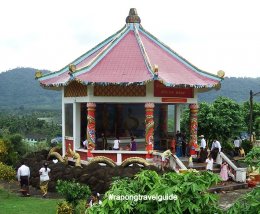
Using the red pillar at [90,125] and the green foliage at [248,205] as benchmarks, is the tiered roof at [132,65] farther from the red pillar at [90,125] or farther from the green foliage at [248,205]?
the green foliage at [248,205]

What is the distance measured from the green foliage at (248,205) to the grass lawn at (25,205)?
26.6 feet

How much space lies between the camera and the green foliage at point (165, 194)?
17.2 feet

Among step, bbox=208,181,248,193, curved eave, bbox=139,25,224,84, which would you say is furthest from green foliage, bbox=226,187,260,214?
curved eave, bbox=139,25,224,84

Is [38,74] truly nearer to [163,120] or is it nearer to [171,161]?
[163,120]

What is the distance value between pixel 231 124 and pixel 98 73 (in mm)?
16079

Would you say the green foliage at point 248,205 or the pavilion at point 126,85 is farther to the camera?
the pavilion at point 126,85

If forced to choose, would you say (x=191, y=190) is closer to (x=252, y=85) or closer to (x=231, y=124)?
(x=231, y=124)

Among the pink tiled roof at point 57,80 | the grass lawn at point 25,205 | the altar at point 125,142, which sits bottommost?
the grass lawn at point 25,205

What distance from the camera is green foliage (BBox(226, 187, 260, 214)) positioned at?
18.1 ft

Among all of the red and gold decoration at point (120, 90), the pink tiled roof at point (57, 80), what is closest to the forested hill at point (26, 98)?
the pink tiled roof at point (57, 80)

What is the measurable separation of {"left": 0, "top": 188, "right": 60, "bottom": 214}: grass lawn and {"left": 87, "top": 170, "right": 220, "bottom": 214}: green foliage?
7857 mm

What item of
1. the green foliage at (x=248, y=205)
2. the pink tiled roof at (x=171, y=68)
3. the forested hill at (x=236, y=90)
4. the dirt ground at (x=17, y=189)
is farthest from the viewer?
the forested hill at (x=236, y=90)

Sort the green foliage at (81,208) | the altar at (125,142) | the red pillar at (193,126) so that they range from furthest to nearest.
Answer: the altar at (125,142)
the red pillar at (193,126)
the green foliage at (81,208)

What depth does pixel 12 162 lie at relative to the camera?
2266 centimetres
